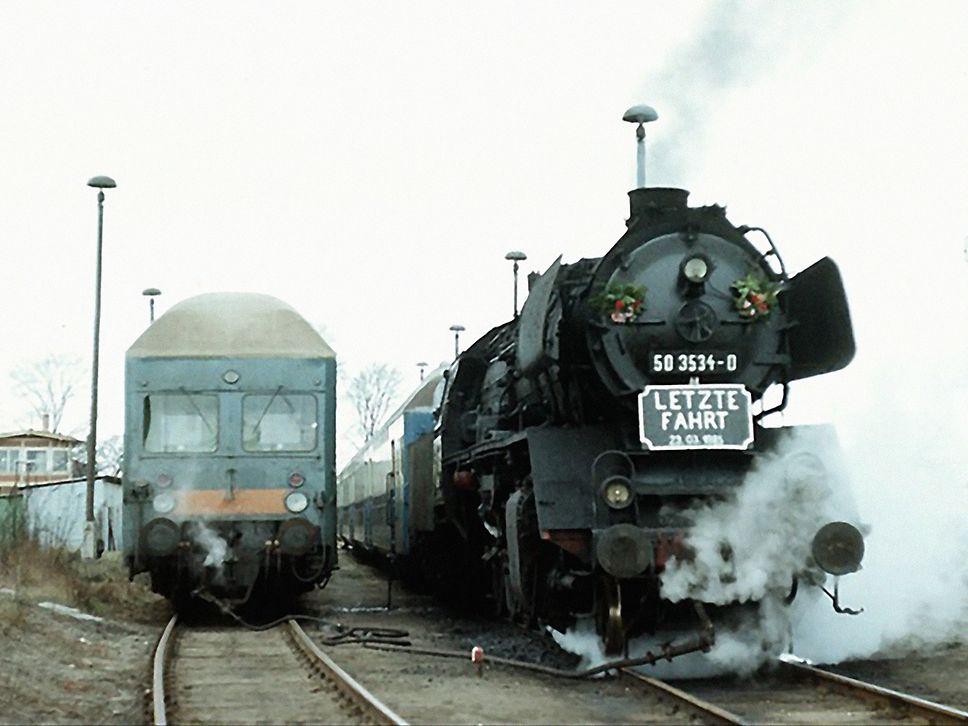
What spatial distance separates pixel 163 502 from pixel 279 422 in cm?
134

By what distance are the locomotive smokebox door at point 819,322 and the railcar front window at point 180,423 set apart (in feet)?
19.5

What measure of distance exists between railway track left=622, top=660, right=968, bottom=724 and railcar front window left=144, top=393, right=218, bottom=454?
563 cm

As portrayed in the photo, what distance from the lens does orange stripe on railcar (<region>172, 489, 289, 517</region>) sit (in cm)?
1222

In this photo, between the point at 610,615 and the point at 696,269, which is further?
the point at 696,269

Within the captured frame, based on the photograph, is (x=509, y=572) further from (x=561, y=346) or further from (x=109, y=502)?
(x=109, y=502)

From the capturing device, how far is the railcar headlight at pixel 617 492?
8102mm

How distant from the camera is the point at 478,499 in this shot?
11.6m

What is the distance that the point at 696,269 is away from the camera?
28.0 ft

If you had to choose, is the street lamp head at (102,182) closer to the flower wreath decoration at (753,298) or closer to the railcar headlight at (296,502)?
the railcar headlight at (296,502)

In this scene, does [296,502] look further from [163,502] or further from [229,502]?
[163,502]

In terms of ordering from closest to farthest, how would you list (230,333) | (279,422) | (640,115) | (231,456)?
1. (640,115)
2. (231,456)
3. (279,422)
4. (230,333)

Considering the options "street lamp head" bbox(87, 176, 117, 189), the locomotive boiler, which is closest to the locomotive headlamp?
the locomotive boiler

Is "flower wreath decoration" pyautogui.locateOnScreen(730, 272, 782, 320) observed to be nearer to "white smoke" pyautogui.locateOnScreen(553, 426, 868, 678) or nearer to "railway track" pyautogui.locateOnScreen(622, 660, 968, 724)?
"white smoke" pyautogui.locateOnScreen(553, 426, 868, 678)

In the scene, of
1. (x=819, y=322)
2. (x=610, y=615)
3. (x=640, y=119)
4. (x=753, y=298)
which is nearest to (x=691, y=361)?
(x=753, y=298)
